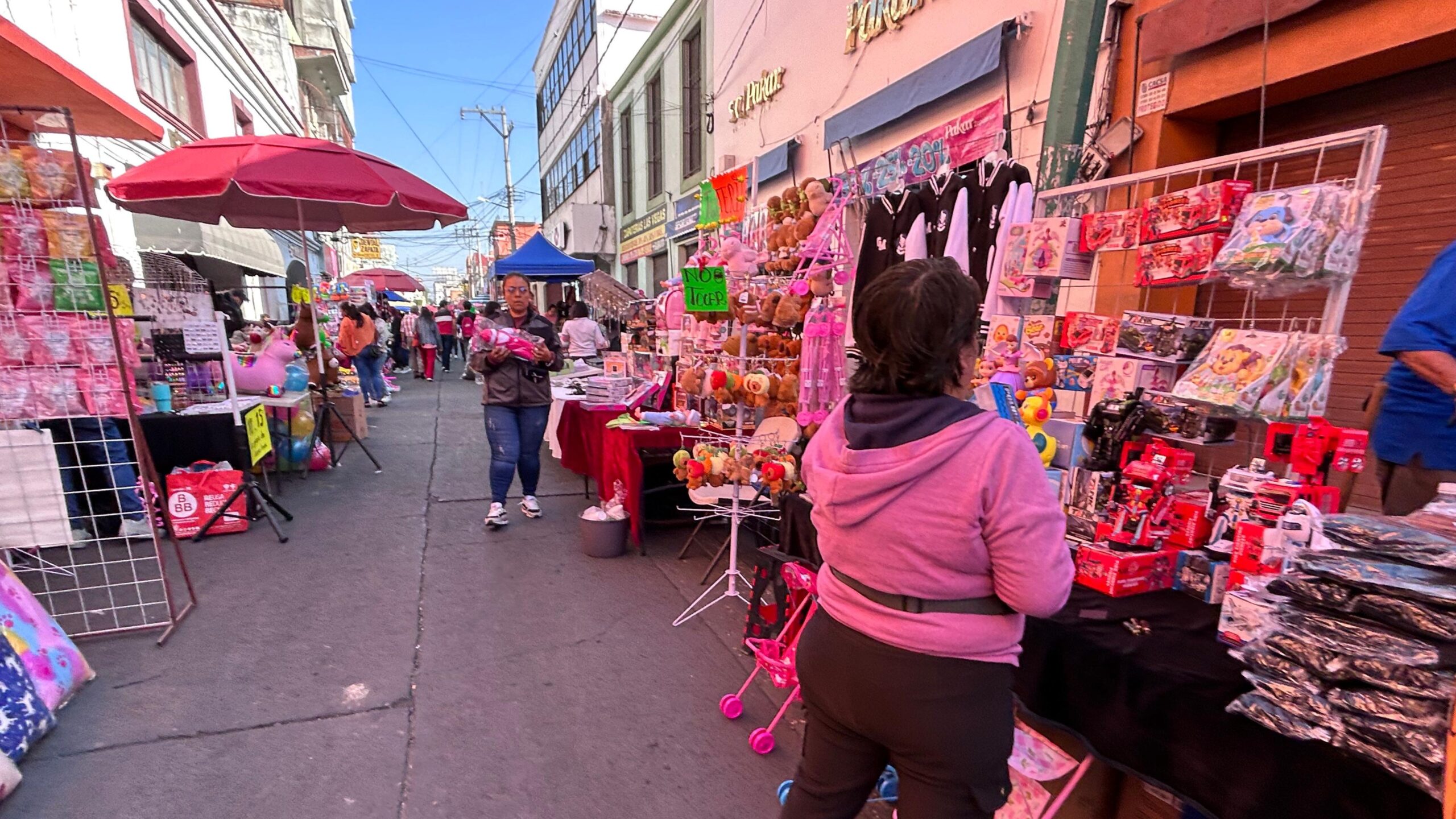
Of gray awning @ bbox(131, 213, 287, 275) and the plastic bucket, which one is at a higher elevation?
gray awning @ bbox(131, 213, 287, 275)

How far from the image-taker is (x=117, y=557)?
4195 mm

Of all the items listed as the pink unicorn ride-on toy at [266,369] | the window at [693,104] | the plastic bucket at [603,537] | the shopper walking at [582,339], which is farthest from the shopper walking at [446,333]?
the plastic bucket at [603,537]

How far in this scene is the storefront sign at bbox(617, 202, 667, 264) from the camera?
543 inches

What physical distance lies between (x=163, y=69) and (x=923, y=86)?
11.0 m

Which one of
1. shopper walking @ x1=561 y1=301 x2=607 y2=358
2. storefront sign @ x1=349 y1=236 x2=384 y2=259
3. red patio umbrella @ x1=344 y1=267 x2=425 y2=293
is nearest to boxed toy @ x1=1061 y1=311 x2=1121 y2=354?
shopper walking @ x1=561 y1=301 x2=607 y2=358

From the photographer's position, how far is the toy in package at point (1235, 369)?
1.78 m

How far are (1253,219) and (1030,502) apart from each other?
144 centimetres

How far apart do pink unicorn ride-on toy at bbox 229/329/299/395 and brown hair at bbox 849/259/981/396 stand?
6128mm

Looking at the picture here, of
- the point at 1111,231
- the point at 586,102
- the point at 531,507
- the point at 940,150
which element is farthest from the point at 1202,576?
the point at 586,102

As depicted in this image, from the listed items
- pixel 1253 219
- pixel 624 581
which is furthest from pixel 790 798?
pixel 624 581

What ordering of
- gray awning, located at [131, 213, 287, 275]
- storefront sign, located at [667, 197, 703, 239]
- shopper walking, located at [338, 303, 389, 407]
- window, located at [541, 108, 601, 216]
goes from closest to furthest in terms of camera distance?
gray awning, located at [131, 213, 287, 275], shopper walking, located at [338, 303, 389, 407], storefront sign, located at [667, 197, 703, 239], window, located at [541, 108, 601, 216]

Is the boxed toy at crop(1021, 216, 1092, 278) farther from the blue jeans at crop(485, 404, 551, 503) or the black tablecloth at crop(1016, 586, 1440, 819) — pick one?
the blue jeans at crop(485, 404, 551, 503)

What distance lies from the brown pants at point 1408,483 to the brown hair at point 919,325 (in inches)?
74.9

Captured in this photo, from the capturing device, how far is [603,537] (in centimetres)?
424
